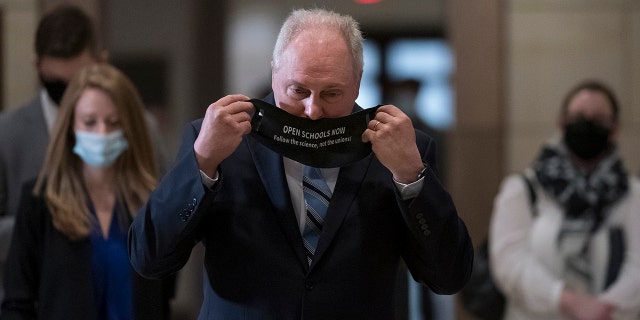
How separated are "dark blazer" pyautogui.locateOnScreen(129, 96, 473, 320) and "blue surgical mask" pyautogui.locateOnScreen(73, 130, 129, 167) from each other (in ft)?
4.43

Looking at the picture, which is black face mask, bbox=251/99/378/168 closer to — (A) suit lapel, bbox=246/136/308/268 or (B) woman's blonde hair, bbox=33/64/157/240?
(A) suit lapel, bbox=246/136/308/268

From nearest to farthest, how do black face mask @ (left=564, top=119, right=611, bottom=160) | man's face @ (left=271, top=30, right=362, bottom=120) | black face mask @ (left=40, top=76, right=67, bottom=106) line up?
1. man's face @ (left=271, top=30, right=362, bottom=120)
2. black face mask @ (left=40, top=76, right=67, bottom=106)
3. black face mask @ (left=564, top=119, right=611, bottom=160)

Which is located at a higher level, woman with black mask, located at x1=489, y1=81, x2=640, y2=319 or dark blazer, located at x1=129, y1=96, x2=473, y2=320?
dark blazer, located at x1=129, y1=96, x2=473, y2=320

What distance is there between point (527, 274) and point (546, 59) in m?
2.68

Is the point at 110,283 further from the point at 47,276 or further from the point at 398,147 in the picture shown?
the point at 398,147

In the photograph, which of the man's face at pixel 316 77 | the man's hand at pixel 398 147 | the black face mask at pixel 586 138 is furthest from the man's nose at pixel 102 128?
the black face mask at pixel 586 138

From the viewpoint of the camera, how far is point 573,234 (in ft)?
19.8

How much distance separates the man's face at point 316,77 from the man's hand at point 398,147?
160 millimetres

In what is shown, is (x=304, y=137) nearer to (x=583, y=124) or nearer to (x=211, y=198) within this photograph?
(x=211, y=198)

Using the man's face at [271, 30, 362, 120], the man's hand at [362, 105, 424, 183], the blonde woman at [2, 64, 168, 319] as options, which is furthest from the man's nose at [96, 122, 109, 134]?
the man's hand at [362, 105, 424, 183]

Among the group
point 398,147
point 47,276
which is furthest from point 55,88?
point 398,147

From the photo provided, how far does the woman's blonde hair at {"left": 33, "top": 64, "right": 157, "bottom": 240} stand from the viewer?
4.80 meters

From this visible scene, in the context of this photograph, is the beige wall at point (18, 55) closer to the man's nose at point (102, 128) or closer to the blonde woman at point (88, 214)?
the blonde woman at point (88, 214)

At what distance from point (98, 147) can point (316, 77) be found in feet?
5.55
